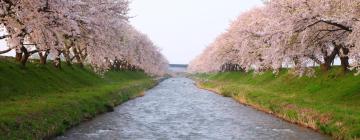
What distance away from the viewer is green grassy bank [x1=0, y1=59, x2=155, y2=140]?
77.3ft

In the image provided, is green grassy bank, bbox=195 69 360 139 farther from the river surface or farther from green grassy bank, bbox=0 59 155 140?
green grassy bank, bbox=0 59 155 140

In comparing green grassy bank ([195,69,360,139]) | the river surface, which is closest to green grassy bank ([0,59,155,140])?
the river surface

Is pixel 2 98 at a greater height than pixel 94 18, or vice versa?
pixel 94 18

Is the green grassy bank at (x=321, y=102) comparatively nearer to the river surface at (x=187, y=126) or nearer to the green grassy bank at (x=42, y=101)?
the river surface at (x=187, y=126)

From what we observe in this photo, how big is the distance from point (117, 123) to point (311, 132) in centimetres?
1397

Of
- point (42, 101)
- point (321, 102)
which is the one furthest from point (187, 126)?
point (321, 102)

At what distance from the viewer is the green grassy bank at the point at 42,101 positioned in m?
23.6

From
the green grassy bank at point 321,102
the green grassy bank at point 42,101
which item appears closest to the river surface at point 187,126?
the green grassy bank at point 321,102

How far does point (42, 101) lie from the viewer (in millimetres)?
32125

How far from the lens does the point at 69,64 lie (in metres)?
62.3

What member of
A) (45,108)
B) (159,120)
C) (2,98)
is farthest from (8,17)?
(159,120)

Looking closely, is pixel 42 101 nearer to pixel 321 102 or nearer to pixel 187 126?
pixel 187 126

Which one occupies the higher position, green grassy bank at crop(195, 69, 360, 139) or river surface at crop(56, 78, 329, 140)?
green grassy bank at crop(195, 69, 360, 139)

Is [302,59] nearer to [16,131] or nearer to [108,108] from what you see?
[108,108]
